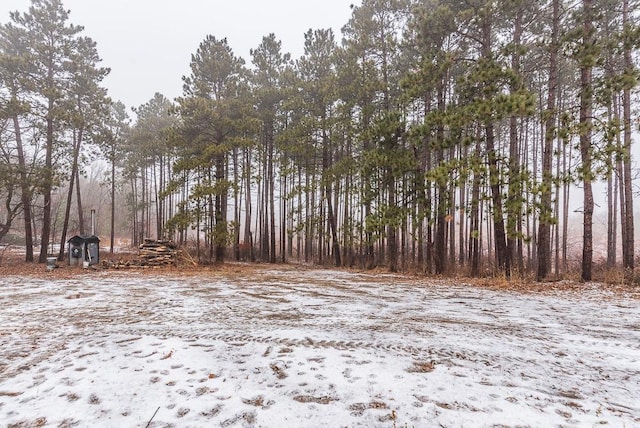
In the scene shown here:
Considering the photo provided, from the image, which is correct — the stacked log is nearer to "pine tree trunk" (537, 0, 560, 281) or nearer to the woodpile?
the woodpile

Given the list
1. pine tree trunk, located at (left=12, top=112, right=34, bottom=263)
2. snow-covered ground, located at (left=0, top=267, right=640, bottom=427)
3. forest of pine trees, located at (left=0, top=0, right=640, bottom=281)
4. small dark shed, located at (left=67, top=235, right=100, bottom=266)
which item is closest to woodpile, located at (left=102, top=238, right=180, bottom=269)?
small dark shed, located at (left=67, top=235, right=100, bottom=266)

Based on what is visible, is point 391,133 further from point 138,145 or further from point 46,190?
point 138,145

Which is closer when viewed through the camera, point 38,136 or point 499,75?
point 499,75

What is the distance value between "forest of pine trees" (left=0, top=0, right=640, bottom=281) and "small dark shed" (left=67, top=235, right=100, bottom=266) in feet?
7.64

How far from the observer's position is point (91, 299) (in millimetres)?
5703

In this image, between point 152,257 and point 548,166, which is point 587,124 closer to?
point 548,166

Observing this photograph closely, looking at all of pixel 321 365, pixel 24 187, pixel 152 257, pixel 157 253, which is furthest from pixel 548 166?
pixel 24 187

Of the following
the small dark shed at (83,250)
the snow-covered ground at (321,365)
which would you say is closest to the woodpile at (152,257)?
the small dark shed at (83,250)

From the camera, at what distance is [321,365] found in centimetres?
260

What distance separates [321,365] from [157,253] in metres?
13.5

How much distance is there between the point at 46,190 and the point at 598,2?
73.0 feet

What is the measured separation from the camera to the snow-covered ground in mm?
1880

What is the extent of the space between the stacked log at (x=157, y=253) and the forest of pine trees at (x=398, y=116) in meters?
0.92

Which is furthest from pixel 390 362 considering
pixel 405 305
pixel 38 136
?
pixel 38 136
